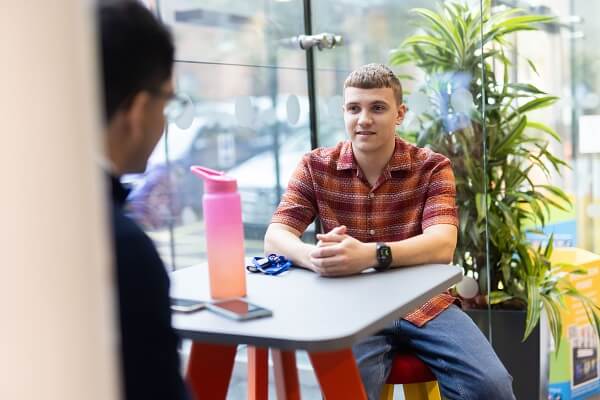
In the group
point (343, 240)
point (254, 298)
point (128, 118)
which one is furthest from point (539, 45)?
point (128, 118)

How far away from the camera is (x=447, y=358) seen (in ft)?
6.48

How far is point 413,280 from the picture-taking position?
1.68 meters

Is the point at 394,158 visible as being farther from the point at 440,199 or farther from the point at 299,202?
the point at 299,202

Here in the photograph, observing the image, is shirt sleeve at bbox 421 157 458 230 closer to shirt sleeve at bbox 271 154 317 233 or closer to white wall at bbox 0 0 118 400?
shirt sleeve at bbox 271 154 317 233

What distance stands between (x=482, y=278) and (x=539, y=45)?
44.0 inches

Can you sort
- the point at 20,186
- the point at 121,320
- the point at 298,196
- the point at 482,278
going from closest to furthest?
1. the point at 20,186
2. the point at 121,320
3. the point at 298,196
4. the point at 482,278

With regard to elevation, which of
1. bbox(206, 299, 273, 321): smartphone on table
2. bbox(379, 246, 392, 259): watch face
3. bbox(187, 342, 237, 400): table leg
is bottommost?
bbox(187, 342, 237, 400): table leg

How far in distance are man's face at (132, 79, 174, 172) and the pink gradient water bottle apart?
1.33 feet

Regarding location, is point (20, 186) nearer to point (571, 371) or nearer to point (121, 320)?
point (121, 320)

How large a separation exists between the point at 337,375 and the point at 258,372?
18.1 inches

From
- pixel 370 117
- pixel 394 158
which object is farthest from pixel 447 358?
pixel 370 117

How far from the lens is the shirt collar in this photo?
222 centimetres

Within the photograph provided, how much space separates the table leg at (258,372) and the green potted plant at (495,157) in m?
1.26

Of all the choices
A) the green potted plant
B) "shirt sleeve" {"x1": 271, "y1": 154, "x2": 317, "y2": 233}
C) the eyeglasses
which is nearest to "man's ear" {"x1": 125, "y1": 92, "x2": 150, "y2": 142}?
"shirt sleeve" {"x1": 271, "y1": 154, "x2": 317, "y2": 233}
